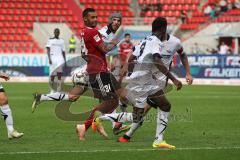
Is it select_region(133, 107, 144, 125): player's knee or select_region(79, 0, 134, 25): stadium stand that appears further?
select_region(79, 0, 134, 25): stadium stand

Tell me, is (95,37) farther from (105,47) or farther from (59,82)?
(59,82)

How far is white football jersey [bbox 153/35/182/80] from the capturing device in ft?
38.6

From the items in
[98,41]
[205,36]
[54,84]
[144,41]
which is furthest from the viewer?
[205,36]

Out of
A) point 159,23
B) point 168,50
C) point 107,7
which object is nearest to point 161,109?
point 168,50

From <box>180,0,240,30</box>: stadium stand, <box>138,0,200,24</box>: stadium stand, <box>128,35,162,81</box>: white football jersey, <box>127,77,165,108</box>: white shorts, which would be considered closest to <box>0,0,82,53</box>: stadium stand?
<box>138,0,200,24</box>: stadium stand

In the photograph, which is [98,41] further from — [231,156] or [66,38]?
[66,38]

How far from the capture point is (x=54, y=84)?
27344 millimetres

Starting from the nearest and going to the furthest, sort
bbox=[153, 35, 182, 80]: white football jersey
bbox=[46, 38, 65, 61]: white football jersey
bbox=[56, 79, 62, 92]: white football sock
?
bbox=[153, 35, 182, 80]: white football jersey → bbox=[56, 79, 62, 92]: white football sock → bbox=[46, 38, 65, 61]: white football jersey

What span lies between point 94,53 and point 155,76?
127cm

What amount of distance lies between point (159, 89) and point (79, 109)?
7848 mm

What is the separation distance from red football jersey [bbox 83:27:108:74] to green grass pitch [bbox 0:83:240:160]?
130cm

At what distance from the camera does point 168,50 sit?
11.9 m

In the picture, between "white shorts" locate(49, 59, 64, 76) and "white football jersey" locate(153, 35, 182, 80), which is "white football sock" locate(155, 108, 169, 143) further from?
"white shorts" locate(49, 59, 64, 76)

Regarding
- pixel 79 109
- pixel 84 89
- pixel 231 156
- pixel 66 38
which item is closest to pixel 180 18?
pixel 66 38
